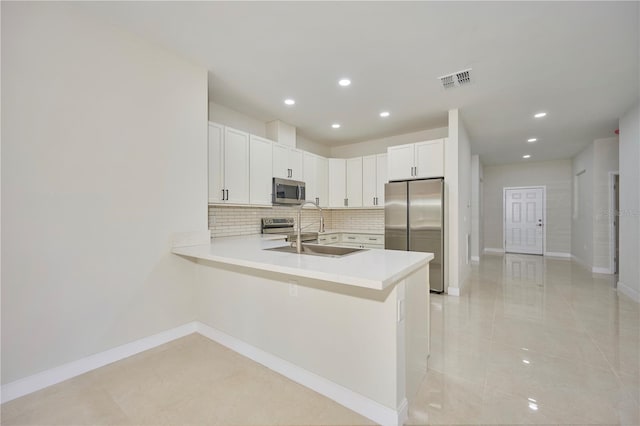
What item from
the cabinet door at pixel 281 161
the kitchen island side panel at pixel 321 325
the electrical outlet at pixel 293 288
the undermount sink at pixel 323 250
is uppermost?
the cabinet door at pixel 281 161

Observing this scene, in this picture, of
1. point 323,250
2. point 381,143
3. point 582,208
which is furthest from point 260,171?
point 582,208

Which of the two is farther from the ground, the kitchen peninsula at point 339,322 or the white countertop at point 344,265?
the white countertop at point 344,265

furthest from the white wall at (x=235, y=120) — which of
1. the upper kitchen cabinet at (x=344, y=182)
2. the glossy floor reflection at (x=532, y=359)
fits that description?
the glossy floor reflection at (x=532, y=359)

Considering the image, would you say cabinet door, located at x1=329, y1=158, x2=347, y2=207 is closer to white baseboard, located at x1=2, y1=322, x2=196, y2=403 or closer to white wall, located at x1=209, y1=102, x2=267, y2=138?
white wall, located at x1=209, y1=102, x2=267, y2=138

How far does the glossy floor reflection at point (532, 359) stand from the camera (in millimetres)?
1675

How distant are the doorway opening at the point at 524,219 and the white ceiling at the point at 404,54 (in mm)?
4136

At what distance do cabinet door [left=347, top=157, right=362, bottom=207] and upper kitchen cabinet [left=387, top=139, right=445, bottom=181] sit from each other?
78 centimetres

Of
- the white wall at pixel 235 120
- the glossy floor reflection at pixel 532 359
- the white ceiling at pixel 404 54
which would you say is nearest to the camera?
the glossy floor reflection at pixel 532 359

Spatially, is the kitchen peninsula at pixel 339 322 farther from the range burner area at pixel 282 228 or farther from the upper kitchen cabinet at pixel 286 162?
the upper kitchen cabinet at pixel 286 162

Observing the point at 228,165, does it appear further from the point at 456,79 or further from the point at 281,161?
the point at 456,79

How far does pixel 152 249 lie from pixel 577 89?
200 inches

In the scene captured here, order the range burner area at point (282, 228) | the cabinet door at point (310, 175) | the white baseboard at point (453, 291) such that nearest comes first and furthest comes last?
the white baseboard at point (453, 291) → the range burner area at point (282, 228) → the cabinet door at point (310, 175)

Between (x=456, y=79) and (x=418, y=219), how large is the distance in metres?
1.95

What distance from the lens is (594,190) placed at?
562 cm
